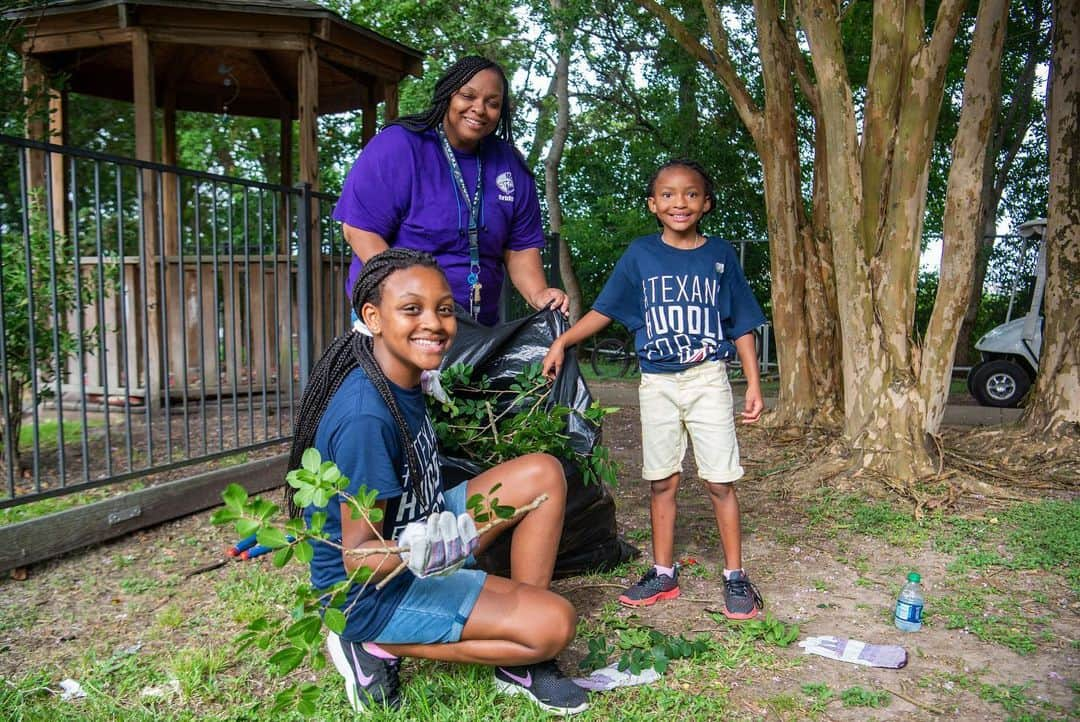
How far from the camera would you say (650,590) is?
3.38 meters

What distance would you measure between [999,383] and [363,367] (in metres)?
A: 8.93

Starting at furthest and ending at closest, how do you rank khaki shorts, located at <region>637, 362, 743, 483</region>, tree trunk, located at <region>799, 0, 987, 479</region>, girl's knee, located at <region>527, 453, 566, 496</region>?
1. tree trunk, located at <region>799, 0, 987, 479</region>
2. khaki shorts, located at <region>637, 362, 743, 483</region>
3. girl's knee, located at <region>527, 453, 566, 496</region>

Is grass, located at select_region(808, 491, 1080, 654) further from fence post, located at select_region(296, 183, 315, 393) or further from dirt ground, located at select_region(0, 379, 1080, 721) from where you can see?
fence post, located at select_region(296, 183, 315, 393)

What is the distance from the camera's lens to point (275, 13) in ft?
23.7

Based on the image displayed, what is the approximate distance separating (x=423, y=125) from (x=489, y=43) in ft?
42.1

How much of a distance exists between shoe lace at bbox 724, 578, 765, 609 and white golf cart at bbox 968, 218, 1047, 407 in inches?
289

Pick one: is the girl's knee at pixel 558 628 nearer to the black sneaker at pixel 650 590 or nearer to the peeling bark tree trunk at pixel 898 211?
the black sneaker at pixel 650 590

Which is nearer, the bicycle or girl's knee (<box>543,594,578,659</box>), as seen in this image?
girl's knee (<box>543,594,578,659</box>)

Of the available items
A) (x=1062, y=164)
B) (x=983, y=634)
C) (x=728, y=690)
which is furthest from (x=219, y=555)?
(x=1062, y=164)

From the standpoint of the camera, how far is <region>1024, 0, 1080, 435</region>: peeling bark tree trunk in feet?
19.1

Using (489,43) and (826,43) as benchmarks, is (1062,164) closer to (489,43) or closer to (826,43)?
(826,43)

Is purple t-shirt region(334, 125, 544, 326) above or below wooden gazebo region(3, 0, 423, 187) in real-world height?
below

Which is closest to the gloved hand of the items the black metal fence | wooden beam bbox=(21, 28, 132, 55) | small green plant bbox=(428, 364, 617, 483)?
small green plant bbox=(428, 364, 617, 483)

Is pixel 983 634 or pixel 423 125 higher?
pixel 423 125
